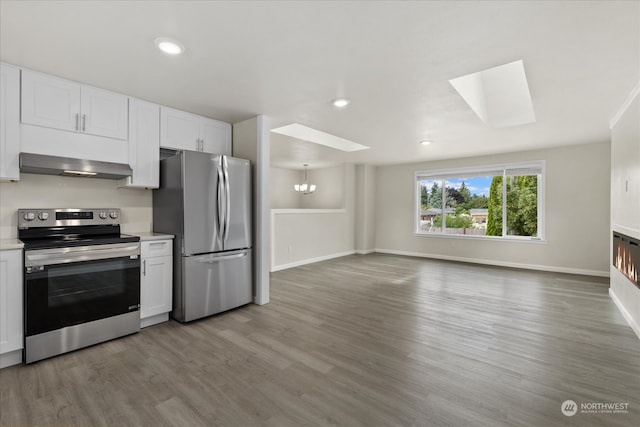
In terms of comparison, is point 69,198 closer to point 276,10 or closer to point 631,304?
point 276,10

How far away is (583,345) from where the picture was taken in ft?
8.80

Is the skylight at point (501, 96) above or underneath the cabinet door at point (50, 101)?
above

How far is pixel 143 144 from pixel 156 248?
1136mm

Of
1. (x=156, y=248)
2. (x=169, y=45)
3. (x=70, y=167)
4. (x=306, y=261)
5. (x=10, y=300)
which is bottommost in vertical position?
(x=306, y=261)

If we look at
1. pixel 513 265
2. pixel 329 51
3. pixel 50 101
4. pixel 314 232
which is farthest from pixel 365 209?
pixel 50 101

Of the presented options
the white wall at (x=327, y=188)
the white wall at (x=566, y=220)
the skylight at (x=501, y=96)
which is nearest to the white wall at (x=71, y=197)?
the skylight at (x=501, y=96)

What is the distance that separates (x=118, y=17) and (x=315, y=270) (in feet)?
15.8

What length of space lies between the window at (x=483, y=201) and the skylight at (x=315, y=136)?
95.0 inches

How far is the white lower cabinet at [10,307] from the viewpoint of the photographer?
7.45ft

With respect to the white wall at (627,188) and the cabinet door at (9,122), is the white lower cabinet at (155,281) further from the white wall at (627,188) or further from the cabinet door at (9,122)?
the white wall at (627,188)

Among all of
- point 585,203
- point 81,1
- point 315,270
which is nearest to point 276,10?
point 81,1

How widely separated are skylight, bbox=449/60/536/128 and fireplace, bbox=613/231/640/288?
5.85 ft

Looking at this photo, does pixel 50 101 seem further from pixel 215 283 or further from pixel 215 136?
pixel 215 283

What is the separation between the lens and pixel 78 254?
258 centimetres
